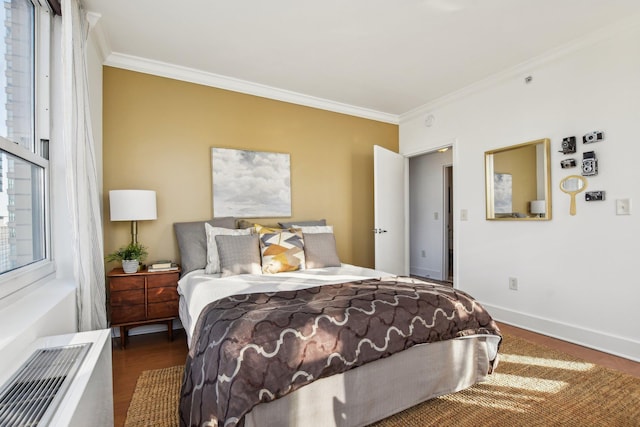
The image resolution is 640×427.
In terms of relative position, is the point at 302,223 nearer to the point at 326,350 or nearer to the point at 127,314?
the point at 127,314

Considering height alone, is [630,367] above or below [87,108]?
below

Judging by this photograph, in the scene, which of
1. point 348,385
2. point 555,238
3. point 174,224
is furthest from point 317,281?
point 555,238

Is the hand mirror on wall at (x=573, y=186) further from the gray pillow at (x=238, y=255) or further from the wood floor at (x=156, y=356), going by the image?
the gray pillow at (x=238, y=255)

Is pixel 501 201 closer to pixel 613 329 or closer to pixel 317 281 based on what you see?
pixel 613 329

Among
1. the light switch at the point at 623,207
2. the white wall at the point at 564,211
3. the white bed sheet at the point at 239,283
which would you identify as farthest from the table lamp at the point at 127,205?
the light switch at the point at 623,207

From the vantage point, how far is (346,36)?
8.89 feet

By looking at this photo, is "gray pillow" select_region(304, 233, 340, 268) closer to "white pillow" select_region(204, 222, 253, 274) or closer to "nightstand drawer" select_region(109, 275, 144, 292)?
"white pillow" select_region(204, 222, 253, 274)

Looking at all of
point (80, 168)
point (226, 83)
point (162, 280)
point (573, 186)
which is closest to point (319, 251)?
point (162, 280)

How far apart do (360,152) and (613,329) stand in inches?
126

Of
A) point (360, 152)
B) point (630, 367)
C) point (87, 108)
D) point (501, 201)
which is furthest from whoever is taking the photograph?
point (360, 152)

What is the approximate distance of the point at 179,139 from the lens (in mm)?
3305

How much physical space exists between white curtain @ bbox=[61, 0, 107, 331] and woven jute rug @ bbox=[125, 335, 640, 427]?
62 cm

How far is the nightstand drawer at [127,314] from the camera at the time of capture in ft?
8.83

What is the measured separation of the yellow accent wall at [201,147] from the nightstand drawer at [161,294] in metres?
0.46
